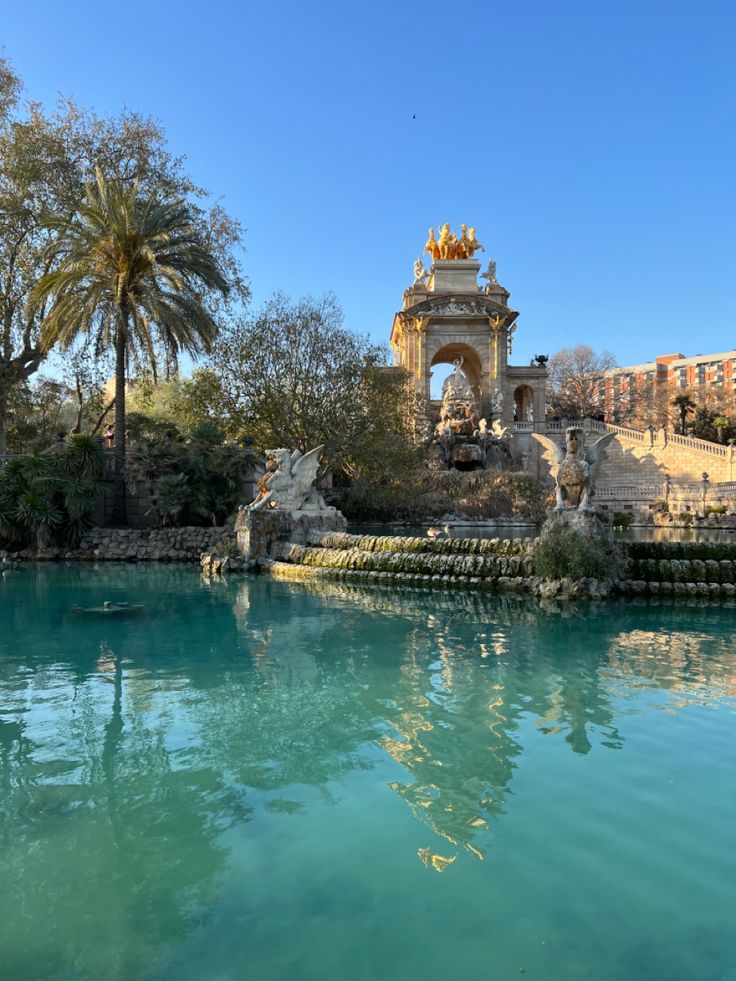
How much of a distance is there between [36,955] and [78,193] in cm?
2629

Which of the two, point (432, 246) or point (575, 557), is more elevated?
point (432, 246)

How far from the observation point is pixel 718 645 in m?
8.20

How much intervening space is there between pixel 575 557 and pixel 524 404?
39619 millimetres

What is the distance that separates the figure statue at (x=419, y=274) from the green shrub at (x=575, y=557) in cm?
4026

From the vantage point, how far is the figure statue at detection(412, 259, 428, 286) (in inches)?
1950

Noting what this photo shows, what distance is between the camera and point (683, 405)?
2082 inches

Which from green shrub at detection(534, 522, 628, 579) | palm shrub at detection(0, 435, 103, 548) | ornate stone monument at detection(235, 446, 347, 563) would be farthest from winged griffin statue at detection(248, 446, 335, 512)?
green shrub at detection(534, 522, 628, 579)

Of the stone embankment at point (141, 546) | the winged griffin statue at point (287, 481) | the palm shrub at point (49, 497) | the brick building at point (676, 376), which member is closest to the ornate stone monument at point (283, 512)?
the winged griffin statue at point (287, 481)

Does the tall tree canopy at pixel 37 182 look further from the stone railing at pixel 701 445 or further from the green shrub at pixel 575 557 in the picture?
the stone railing at pixel 701 445

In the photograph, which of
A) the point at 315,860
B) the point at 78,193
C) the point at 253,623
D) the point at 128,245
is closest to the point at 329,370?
the point at 128,245

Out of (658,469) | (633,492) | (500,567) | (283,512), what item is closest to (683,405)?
(658,469)

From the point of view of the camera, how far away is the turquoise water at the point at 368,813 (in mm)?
2713

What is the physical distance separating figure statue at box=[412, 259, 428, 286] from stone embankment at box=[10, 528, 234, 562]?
34.4m

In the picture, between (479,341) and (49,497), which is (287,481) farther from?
(479,341)
